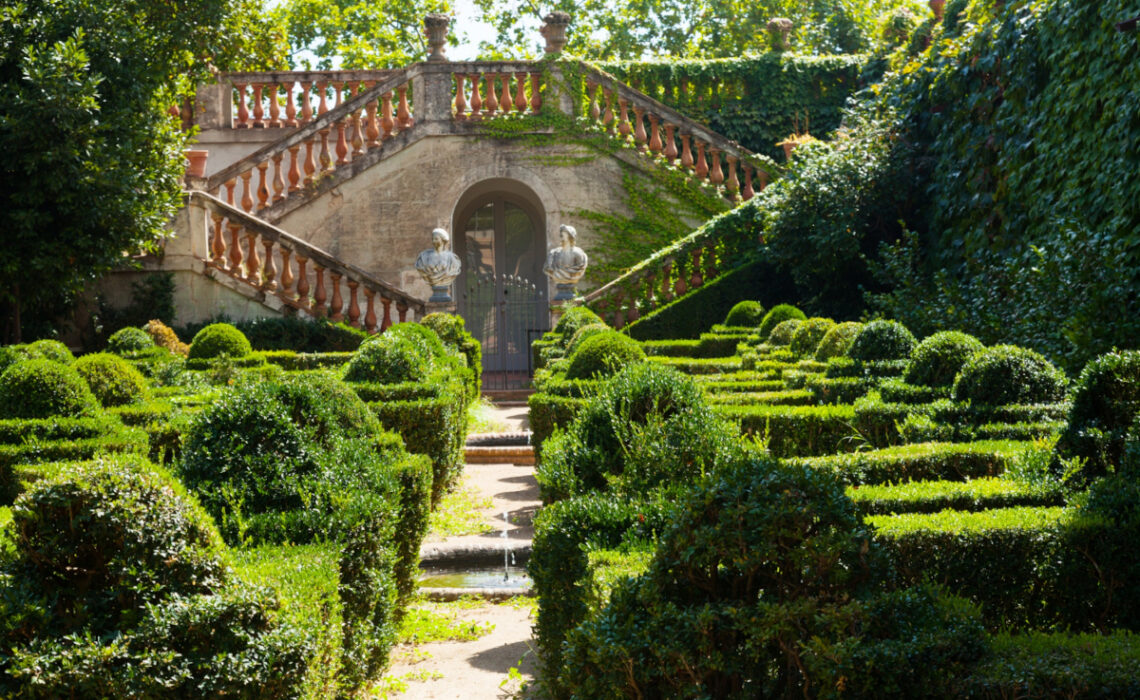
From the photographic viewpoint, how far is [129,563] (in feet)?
11.8

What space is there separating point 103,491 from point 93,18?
1274cm

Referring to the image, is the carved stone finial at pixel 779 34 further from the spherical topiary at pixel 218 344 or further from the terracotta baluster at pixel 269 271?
the spherical topiary at pixel 218 344

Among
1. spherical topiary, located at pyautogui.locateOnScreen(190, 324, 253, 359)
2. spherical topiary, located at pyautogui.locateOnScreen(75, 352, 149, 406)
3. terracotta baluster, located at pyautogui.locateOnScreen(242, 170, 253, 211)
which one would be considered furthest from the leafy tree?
spherical topiary, located at pyautogui.locateOnScreen(75, 352, 149, 406)

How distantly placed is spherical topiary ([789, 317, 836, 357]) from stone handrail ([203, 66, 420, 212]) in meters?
10.5

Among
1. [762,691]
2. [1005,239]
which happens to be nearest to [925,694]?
[762,691]

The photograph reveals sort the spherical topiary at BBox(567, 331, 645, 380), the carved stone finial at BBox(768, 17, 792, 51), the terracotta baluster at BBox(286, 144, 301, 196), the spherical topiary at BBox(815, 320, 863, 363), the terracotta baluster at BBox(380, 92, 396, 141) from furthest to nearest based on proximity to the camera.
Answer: the carved stone finial at BBox(768, 17, 792, 51), the terracotta baluster at BBox(380, 92, 396, 141), the terracotta baluster at BBox(286, 144, 301, 196), the spherical topiary at BBox(815, 320, 863, 363), the spherical topiary at BBox(567, 331, 645, 380)

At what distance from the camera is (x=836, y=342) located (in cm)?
1044

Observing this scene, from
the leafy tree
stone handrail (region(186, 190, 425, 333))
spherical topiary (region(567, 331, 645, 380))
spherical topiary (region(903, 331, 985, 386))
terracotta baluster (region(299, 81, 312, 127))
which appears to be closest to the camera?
spherical topiary (region(903, 331, 985, 386))

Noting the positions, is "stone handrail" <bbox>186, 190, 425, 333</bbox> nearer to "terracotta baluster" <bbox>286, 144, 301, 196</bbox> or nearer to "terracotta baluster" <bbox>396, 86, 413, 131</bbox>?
"terracotta baluster" <bbox>286, 144, 301, 196</bbox>

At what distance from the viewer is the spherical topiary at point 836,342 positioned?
33.8 ft

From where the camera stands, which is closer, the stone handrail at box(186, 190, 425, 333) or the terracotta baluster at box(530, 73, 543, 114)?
the stone handrail at box(186, 190, 425, 333)

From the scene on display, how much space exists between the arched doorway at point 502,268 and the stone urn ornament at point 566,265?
3798mm

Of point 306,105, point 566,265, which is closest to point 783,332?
point 566,265

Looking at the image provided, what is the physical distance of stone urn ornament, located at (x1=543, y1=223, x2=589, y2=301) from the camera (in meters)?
17.2
